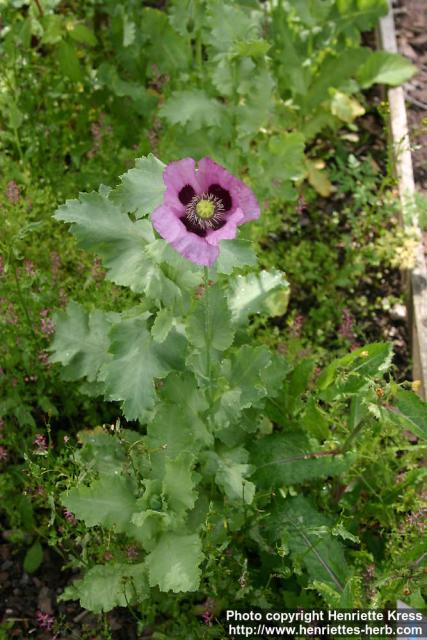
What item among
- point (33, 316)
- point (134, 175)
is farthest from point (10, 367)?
point (134, 175)

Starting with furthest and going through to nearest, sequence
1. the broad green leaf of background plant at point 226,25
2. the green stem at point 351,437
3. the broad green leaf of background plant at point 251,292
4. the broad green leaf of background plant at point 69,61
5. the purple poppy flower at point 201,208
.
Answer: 1. the broad green leaf of background plant at point 69,61
2. the broad green leaf of background plant at point 226,25
3. the broad green leaf of background plant at point 251,292
4. the green stem at point 351,437
5. the purple poppy flower at point 201,208

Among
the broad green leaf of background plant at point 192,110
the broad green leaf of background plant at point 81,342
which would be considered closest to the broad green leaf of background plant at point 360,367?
the broad green leaf of background plant at point 81,342

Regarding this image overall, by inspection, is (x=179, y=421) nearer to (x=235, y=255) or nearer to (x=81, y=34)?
(x=235, y=255)

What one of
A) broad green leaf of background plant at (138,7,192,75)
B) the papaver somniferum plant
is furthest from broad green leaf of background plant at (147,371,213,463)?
broad green leaf of background plant at (138,7,192,75)

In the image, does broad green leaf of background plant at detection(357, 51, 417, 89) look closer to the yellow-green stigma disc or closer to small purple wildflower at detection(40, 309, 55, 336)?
small purple wildflower at detection(40, 309, 55, 336)

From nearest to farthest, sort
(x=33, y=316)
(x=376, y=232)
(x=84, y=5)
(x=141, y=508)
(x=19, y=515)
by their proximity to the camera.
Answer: (x=141, y=508) < (x=19, y=515) < (x=33, y=316) < (x=376, y=232) < (x=84, y=5)

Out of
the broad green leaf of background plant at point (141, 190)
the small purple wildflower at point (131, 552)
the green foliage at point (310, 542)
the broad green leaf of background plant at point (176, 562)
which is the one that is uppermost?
the broad green leaf of background plant at point (141, 190)

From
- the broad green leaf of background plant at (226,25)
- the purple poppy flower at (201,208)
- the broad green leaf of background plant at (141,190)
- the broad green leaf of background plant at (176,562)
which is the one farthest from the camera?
the broad green leaf of background plant at (226,25)

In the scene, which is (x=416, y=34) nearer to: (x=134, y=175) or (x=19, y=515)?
(x=134, y=175)

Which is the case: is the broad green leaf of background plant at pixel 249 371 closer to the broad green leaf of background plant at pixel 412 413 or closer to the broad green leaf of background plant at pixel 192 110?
the broad green leaf of background plant at pixel 412 413
